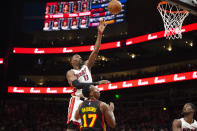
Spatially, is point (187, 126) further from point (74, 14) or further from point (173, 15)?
point (74, 14)

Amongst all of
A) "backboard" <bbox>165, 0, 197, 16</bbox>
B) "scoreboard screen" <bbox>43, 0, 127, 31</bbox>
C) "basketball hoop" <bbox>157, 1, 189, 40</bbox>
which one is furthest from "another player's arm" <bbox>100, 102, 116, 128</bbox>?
"scoreboard screen" <bbox>43, 0, 127, 31</bbox>

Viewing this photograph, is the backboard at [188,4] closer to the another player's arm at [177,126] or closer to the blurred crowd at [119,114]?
the another player's arm at [177,126]

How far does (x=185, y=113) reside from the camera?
15.1 feet

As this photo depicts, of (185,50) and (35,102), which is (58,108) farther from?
(185,50)

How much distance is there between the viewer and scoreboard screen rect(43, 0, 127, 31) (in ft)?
71.2

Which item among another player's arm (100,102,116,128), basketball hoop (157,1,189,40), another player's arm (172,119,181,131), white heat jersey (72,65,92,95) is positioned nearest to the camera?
another player's arm (100,102,116,128)

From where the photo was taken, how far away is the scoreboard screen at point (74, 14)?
2170cm

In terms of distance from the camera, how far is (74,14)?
22.9 m

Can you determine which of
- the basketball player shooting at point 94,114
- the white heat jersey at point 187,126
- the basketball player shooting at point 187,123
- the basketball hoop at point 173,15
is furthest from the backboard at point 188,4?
the basketball player shooting at point 94,114

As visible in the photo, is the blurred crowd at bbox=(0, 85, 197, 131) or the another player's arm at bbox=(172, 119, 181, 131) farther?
the blurred crowd at bbox=(0, 85, 197, 131)

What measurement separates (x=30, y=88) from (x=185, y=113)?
18118mm

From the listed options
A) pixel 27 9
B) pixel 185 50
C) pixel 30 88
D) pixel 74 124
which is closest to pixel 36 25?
pixel 27 9

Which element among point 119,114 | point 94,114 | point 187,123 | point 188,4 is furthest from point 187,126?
point 119,114

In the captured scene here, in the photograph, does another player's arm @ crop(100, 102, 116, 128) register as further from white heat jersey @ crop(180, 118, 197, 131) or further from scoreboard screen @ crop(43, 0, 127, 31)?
scoreboard screen @ crop(43, 0, 127, 31)
